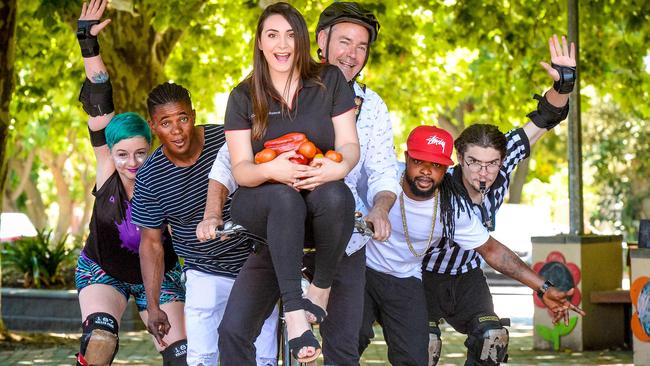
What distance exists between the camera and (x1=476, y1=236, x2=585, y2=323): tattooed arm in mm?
6625

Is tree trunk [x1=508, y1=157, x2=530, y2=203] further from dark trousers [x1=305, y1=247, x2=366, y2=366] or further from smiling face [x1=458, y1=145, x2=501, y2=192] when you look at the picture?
dark trousers [x1=305, y1=247, x2=366, y2=366]

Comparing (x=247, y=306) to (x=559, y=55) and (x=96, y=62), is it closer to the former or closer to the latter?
(x=96, y=62)

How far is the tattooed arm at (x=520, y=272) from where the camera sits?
6.62 m

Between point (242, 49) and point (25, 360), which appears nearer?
point (25, 360)

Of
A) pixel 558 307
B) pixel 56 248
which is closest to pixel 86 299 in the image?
pixel 558 307

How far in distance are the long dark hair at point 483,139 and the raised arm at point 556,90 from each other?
1.30 ft

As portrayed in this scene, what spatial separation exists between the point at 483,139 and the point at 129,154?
1.97m

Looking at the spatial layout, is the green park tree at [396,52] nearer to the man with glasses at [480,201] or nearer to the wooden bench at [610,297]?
the wooden bench at [610,297]

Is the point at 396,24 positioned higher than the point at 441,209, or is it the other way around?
the point at 396,24

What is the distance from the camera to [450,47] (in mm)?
19406

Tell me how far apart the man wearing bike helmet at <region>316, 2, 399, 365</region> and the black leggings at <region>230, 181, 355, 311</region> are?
29 centimetres

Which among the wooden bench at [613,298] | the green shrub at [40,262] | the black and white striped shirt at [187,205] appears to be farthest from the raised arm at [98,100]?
the green shrub at [40,262]

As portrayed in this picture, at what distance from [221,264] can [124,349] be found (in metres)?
7.83

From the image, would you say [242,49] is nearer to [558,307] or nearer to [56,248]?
[56,248]
